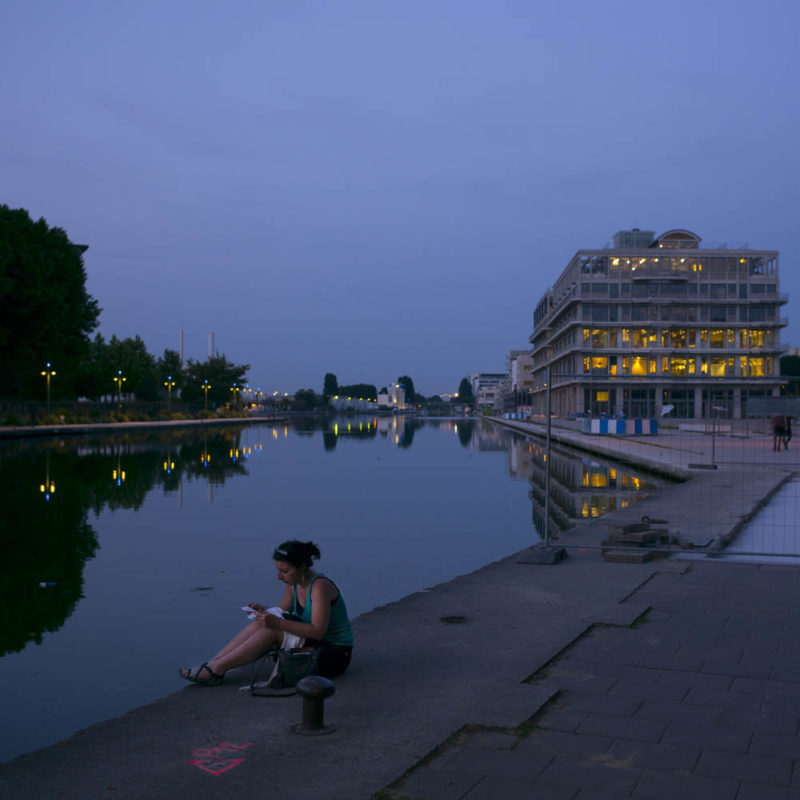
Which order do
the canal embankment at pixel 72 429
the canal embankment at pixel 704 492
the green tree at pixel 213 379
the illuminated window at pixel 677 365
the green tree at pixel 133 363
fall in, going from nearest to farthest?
the canal embankment at pixel 704 492 → the canal embankment at pixel 72 429 → the illuminated window at pixel 677 365 → the green tree at pixel 133 363 → the green tree at pixel 213 379

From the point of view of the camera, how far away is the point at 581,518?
17078 millimetres

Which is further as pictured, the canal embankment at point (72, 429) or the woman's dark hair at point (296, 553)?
the canal embankment at point (72, 429)

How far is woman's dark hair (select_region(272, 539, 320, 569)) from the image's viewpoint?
5.88 metres

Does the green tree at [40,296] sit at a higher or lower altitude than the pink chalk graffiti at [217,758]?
higher

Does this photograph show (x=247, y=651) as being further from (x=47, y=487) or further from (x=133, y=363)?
(x=133, y=363)

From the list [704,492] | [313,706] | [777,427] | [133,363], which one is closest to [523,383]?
[133,363]

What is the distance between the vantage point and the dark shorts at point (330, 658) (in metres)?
5.89

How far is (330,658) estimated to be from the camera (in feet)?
19.4

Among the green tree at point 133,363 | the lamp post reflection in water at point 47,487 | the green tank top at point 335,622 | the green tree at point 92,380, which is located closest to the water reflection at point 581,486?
the green tank top at point 335,622

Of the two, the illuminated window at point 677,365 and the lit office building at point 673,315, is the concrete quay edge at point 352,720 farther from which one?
the illuminated window at point 677,365

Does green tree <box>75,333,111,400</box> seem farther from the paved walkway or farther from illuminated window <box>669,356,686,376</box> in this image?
the paved walkway

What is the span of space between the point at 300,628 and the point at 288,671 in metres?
0.32

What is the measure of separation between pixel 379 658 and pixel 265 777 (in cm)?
236

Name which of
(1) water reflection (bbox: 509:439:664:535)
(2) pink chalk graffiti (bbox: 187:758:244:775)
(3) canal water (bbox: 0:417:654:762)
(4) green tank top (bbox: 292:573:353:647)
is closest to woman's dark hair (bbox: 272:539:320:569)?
(4) green tank top (bbox: 292:573:353:647)
